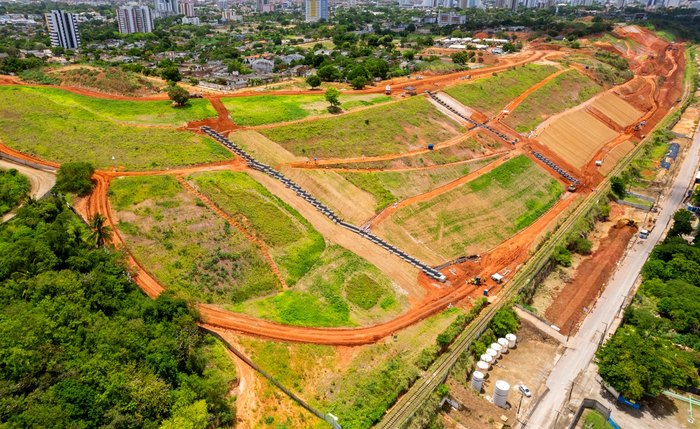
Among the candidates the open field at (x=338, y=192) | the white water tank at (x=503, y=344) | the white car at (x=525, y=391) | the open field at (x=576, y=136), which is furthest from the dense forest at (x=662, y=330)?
the open field at (x=338, y=192)

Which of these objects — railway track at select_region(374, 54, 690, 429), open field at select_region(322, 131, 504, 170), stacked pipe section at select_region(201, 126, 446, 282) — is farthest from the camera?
open field at select_region(322, 131, 504, 170)

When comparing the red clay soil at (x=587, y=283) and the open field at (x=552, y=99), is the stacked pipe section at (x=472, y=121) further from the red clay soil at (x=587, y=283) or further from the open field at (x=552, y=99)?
the red clay soil at (x=587, y=283)

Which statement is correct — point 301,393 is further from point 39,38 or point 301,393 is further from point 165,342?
point 39,38

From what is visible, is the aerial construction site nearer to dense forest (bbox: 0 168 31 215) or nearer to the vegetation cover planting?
the vegetation cover planting

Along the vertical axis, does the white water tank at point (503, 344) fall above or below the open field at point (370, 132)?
below

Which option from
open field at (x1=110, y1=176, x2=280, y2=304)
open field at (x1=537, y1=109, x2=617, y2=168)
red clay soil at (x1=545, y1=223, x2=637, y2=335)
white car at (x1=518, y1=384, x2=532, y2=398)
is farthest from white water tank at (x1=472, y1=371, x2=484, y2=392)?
open field at (x1=537, y1=109, x2=617, y2=168)

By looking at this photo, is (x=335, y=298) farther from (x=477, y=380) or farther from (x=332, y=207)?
(x=477, y=380)

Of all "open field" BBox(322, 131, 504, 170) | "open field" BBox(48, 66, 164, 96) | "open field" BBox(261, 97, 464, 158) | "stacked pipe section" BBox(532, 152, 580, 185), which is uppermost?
"open field" BBox(48, 66, 164, 96)
